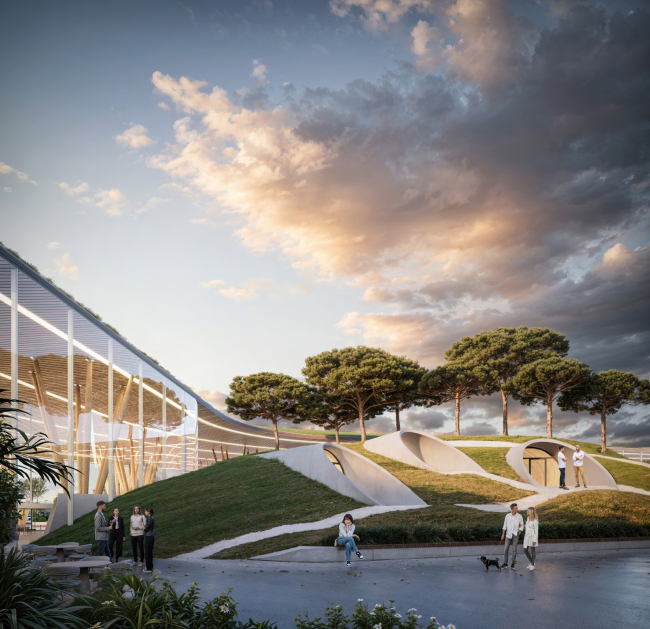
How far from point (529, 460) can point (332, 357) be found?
1941 cm

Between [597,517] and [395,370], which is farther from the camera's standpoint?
[395,370]

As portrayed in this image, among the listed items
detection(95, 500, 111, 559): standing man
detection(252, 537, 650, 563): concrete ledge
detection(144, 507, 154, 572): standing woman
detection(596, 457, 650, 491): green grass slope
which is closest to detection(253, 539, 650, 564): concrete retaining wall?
detection(252, 537, 650, 563): concrete ledge

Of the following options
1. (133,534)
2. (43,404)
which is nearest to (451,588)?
(133,534)

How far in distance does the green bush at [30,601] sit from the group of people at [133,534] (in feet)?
19.7

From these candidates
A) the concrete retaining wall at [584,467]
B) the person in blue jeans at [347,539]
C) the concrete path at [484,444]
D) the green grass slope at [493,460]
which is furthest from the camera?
the concrete path at [484,444]

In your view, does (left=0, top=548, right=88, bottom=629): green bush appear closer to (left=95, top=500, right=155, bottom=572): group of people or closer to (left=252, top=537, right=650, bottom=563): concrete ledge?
(left=95, top=500, right=155, bottom=572): group of people

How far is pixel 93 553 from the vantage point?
16.3 meters

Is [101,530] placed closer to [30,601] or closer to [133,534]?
[133,534]

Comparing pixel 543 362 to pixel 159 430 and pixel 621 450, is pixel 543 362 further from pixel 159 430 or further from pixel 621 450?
pixel 159 430

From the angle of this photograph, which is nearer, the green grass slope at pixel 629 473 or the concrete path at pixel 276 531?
the concrete path at pixel 276 531

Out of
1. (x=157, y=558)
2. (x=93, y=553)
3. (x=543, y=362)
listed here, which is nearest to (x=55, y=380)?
(x=93, y=553)

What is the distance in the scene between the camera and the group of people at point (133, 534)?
39.7 feet

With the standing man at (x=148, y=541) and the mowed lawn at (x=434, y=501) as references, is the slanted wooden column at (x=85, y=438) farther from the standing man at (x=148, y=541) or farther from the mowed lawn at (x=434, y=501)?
the standing man at (x=148, y=541)

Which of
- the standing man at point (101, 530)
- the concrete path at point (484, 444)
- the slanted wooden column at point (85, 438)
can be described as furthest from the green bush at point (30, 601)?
the concrete path at point (484, 444)
